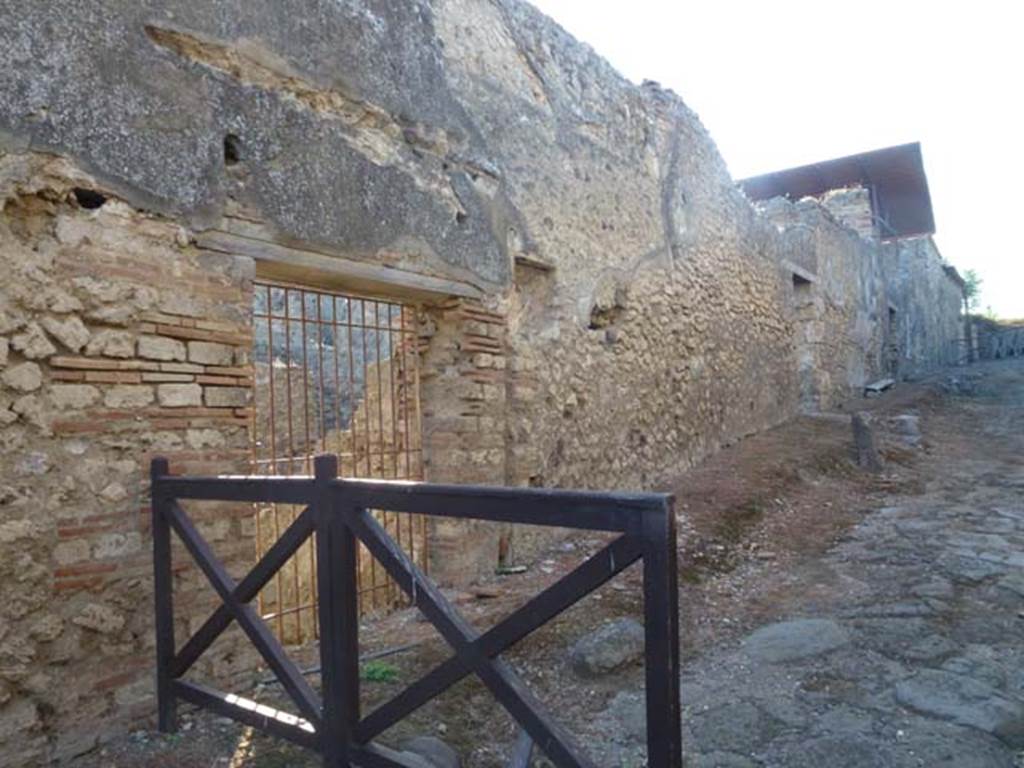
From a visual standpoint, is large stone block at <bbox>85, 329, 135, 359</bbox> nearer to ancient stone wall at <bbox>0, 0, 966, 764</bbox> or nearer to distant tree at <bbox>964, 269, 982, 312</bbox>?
ancient stone wall at <bbox>0, 0, 966, 764</bbox>

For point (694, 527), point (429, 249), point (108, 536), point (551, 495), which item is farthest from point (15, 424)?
point (694, 527)

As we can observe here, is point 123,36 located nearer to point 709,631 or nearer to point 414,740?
point 414,740

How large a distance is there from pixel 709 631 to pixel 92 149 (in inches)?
142

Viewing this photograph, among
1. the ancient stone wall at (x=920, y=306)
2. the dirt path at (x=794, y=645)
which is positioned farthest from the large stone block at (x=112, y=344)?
the ancient stone wall at (x=920, y=306)

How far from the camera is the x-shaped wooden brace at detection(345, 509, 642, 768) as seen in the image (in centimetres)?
163

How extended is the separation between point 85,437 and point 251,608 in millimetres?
989

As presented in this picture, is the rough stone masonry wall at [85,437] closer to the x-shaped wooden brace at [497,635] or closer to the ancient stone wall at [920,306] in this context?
the x-shaped wooden brace at [497,635]

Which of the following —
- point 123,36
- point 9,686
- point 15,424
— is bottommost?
point 9,686

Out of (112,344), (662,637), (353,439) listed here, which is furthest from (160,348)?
(662,637)

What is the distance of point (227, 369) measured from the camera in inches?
131

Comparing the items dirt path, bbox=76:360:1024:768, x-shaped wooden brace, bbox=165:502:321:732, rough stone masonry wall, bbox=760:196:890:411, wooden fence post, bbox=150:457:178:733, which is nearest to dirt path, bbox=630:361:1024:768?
dirt path, bbox=76:360:1024:768

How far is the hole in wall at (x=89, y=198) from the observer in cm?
286

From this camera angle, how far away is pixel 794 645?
140 inches

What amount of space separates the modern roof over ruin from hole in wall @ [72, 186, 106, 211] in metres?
15.9
